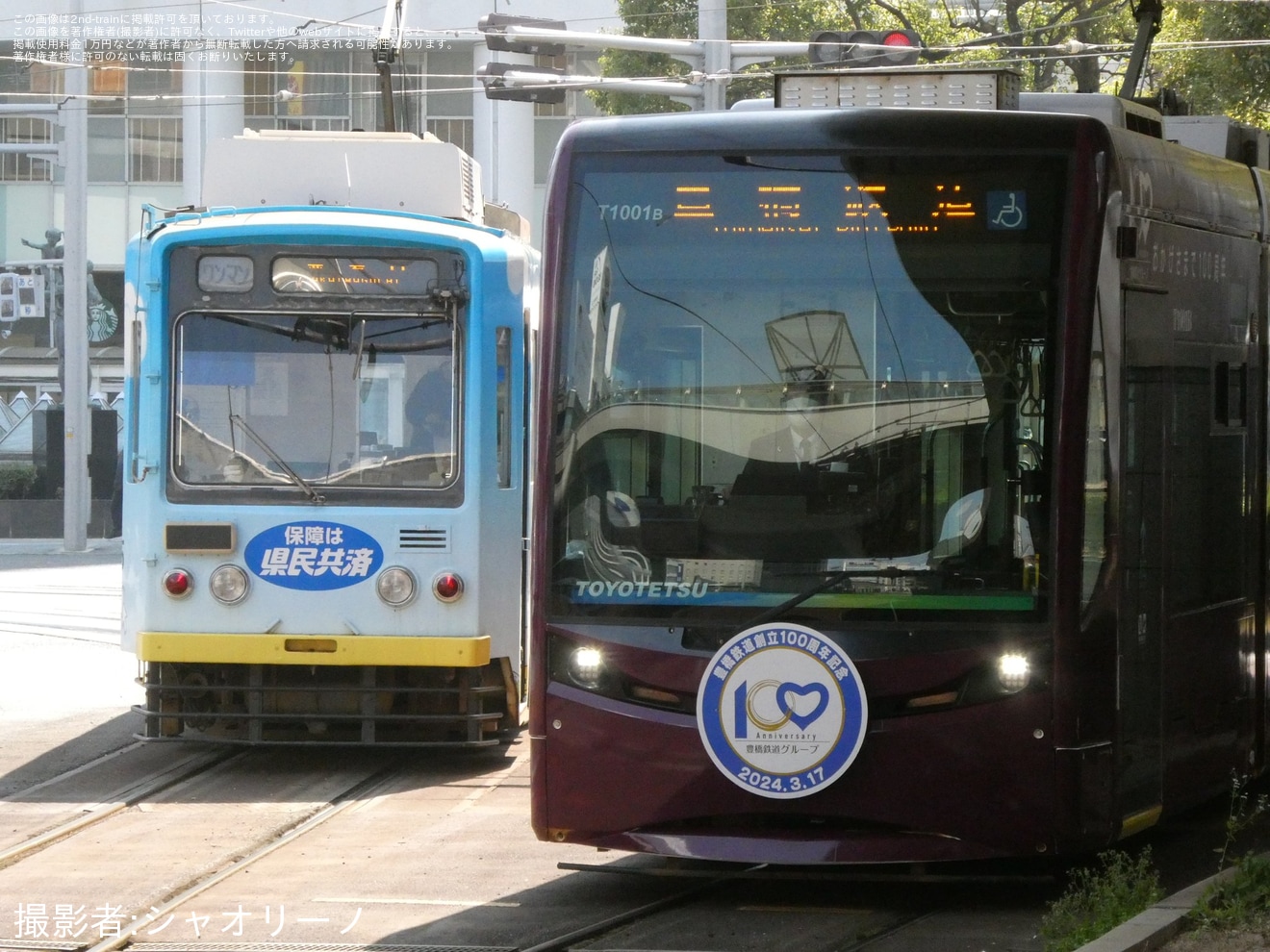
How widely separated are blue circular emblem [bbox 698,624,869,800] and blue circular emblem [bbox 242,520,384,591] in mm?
4044

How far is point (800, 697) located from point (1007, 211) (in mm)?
1801

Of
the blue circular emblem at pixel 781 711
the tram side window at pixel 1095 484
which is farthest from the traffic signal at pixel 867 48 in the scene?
the blue circular emblem at pixel 781 711

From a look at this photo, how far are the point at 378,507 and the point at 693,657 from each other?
158 inches

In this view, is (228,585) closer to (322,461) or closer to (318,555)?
(318,555)

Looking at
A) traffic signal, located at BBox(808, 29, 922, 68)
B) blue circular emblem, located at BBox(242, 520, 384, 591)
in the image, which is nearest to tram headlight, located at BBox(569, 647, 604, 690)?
blue circular emblem, located at BBox(242, 520, 384, 591)

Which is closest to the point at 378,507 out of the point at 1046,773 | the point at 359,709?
the point at 359,709

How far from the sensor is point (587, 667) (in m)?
7.30

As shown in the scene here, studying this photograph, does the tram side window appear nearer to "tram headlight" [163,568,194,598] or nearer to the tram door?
the tram door

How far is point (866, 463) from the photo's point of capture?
282 inches

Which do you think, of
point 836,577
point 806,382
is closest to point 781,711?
point 836,577

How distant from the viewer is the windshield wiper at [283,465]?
1084 cm

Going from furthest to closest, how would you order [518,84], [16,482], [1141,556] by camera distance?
[16,482]
[518,84]
[1141,556]

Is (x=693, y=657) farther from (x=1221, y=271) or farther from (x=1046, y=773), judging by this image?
(x=1221, y=271)

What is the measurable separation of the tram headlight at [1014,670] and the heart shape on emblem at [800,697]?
23.4 inches
